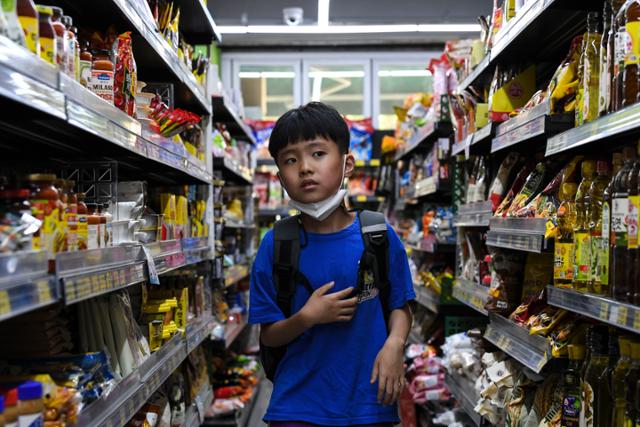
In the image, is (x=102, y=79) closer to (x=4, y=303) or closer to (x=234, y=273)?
(x=4, y=303)

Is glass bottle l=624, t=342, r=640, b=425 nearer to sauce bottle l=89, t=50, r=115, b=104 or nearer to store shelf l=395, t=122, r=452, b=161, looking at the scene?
sauce bottle l=89, t=50, r=115, b=104

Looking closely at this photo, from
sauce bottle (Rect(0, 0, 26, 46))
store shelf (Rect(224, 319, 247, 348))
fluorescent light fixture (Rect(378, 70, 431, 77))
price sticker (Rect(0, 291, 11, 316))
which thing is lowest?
store shelf (Rect(224, 319, 247, 348))

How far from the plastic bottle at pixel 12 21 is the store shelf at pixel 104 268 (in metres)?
0.42

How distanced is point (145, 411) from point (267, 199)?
4999mm

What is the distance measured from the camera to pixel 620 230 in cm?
148

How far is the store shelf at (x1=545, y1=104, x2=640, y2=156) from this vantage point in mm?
1422

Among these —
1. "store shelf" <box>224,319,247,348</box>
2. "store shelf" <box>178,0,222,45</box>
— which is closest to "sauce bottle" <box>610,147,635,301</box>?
"store shelf" <box>178,0,222,45</box>

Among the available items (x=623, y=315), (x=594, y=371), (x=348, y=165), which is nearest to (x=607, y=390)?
(x=594, y=371)

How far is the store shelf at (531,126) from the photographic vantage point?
196 cm

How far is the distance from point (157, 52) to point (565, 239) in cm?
154

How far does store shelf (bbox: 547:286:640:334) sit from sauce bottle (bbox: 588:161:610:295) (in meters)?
0.05

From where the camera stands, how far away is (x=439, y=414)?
146 inches

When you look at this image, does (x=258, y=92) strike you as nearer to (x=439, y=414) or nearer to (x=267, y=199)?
(x=267, y=199)

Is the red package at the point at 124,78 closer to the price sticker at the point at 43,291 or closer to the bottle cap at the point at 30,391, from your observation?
the price sticker at the point at 43,291
